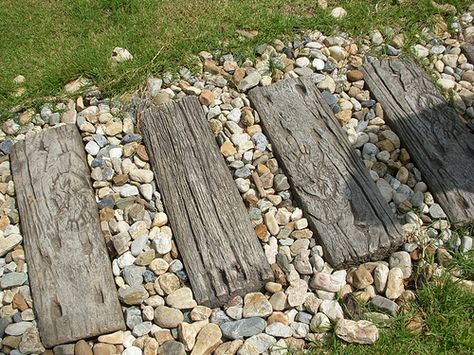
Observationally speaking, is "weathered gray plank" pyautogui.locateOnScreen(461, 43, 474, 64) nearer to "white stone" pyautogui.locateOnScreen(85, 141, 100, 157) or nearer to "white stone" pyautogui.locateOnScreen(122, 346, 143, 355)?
"white stone" pyautogui.locateOnScreen(85, 141, 100, 157)

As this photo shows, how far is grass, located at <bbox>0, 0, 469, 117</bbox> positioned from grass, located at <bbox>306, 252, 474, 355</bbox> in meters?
1.85

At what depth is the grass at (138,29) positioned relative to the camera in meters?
3.69

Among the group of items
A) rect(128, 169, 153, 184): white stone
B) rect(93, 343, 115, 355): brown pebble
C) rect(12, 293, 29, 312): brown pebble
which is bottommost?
rect(93, 343, 115, 355): brown pebble

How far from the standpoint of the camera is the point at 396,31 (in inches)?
152

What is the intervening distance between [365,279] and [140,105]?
1.67m

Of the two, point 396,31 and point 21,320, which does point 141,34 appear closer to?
point 396,31

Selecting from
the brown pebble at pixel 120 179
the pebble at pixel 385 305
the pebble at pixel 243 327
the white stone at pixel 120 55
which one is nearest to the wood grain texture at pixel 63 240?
the brown pebble at pixel 120 179

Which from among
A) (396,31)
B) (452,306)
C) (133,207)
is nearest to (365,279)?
(452,306)

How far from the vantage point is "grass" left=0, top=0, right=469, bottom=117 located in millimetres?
3689

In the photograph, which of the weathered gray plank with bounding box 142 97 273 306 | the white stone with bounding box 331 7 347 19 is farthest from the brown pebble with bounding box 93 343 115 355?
the white stone with bounding box 331 7 347 19

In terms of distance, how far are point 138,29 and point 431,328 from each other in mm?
Result: 2643

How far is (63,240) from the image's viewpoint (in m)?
2.88

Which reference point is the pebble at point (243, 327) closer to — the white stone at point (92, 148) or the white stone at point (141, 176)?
the white stone at point (141, 176)

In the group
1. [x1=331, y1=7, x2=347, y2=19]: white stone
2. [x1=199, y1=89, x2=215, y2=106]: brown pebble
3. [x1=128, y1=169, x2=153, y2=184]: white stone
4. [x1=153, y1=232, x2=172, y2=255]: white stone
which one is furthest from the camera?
[x1=331, y1=7, x2=347, y2=19]: white stone
